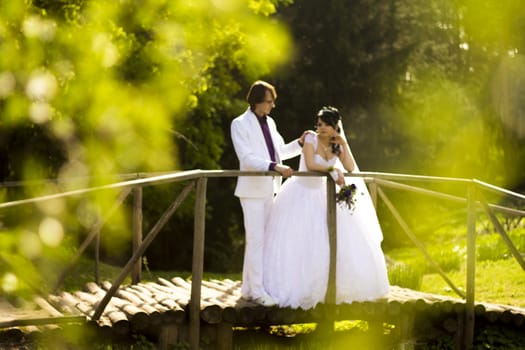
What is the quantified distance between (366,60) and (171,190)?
6.59m

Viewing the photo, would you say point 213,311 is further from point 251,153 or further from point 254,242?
point 251,153

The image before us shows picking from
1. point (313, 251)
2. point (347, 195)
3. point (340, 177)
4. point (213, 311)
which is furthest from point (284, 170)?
point (213, 311)

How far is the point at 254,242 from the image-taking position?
24.6 feet

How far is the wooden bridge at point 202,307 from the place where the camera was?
22.4ft

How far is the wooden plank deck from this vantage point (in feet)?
22.5

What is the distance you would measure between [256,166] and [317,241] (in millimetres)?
868

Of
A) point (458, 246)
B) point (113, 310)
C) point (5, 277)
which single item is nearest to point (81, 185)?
point (113, 310)

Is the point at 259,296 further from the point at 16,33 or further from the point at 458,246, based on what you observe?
the point at 458,246

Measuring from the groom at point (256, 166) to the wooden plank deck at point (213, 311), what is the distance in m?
0.24

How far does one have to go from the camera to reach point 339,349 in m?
8.09


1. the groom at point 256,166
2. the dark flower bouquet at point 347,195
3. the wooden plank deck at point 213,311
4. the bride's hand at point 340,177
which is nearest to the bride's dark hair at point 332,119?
the bride's hand at point 340,177

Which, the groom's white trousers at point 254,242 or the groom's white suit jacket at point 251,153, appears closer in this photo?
the groom's white suit jacket at point 251,153

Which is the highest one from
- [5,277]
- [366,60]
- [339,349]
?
[366,60]

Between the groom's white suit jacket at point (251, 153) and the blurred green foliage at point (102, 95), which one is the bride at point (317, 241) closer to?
the groom's white suit jacket at point (251, 153)
